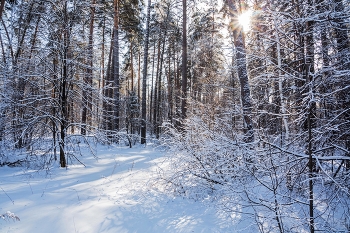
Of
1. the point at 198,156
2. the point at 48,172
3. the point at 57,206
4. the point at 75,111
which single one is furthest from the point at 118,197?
the point at 75,111

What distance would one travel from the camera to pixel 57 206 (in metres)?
3.42

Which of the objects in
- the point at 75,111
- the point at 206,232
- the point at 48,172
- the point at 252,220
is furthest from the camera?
the point at 75,111

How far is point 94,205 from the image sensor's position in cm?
363

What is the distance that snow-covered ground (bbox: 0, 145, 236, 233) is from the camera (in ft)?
9.84

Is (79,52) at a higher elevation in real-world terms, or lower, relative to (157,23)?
lower

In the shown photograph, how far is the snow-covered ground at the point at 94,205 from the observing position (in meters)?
3.00

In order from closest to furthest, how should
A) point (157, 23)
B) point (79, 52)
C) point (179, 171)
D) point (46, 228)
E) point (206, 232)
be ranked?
point (46, 228)
point (206, 232)
point (179, 171)
point (79, 52)
point (157, 23)

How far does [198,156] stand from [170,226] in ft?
5.93

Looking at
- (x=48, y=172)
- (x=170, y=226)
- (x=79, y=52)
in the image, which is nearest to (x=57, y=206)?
(x=170, y=226)

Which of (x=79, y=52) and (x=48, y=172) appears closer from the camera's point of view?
(x=48, y=172)

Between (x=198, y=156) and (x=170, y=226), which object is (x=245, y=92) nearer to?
(x=198, y=156)

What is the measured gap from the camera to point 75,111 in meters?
6.54

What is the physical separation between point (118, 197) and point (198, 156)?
1.90 meters

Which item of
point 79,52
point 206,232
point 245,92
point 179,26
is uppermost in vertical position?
point 179,26
